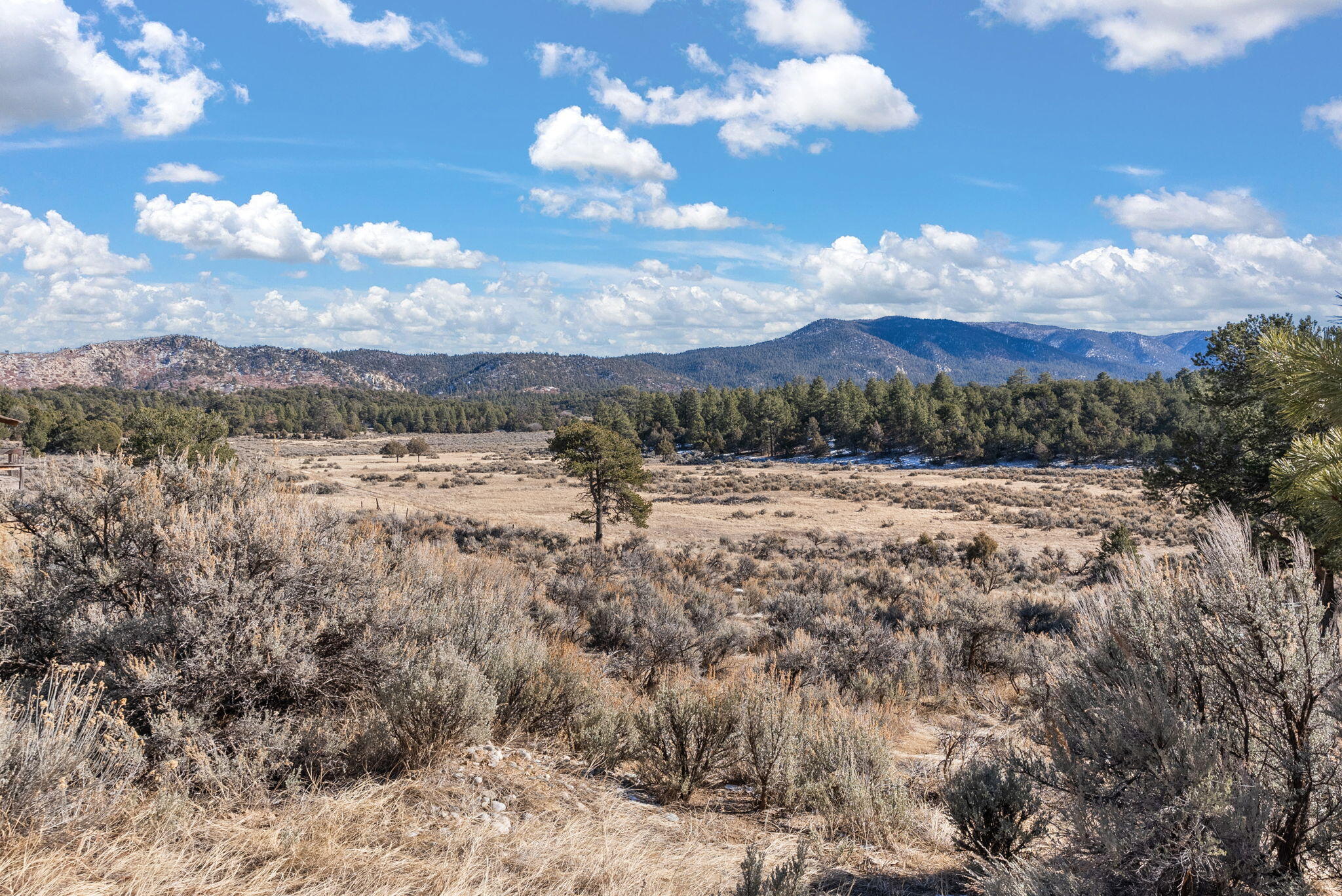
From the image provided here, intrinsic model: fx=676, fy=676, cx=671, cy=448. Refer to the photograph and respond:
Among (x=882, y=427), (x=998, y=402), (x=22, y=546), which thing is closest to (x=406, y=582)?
(x=22, y=546)

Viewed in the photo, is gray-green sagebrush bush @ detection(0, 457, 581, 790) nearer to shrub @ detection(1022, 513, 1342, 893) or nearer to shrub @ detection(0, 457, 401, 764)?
shrub @ detection(0, 457, 401, 764)

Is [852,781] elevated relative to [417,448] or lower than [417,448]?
elevated

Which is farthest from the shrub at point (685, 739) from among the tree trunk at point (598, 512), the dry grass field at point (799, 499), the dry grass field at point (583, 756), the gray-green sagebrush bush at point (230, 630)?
the tree trunk at point (598, 512)

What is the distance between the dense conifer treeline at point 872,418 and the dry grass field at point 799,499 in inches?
228

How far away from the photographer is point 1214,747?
3227 mm

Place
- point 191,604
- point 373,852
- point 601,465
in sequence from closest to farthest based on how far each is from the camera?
point 373,852
point 191,604
point 601,465

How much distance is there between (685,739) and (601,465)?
75.1 feet

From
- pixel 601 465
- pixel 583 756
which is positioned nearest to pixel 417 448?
pixel 601 465

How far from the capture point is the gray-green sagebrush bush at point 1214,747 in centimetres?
306

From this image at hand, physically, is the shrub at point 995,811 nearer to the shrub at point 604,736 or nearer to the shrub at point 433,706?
the shrub at point 604,736

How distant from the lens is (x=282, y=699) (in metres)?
4.95

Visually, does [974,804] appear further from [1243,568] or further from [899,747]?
[899,747]

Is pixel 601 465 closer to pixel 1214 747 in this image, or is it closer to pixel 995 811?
pixel 995 811

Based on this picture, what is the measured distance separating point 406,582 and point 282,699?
1.67 meters
